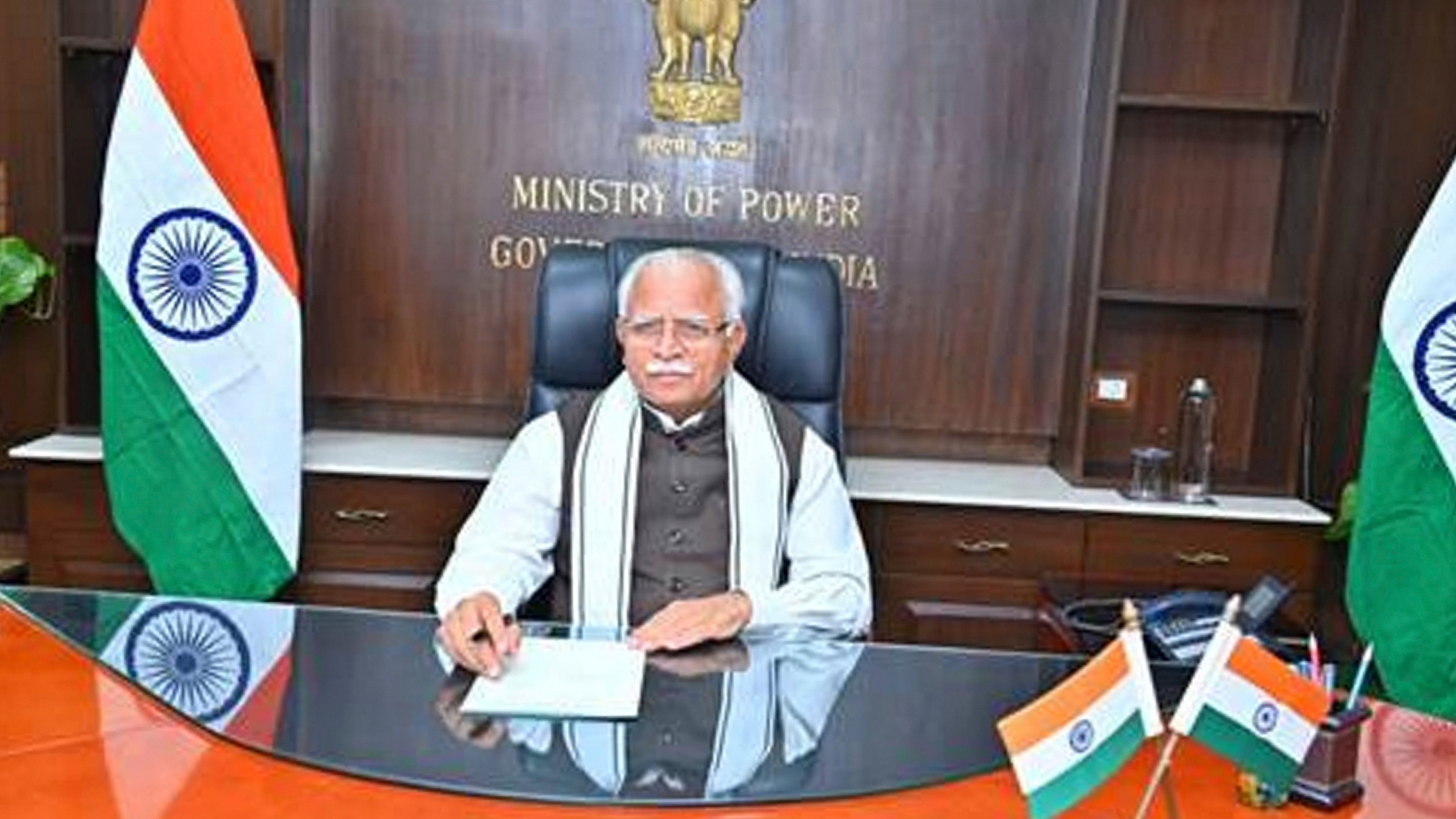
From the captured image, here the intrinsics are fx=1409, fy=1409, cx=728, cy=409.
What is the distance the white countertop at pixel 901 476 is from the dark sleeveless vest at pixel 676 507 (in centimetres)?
75

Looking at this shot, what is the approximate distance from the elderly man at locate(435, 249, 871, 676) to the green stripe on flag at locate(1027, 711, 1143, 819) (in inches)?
40.5

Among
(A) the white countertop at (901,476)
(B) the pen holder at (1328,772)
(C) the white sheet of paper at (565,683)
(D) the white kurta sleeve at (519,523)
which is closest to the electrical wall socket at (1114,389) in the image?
(A) the white countertop at (901,476)

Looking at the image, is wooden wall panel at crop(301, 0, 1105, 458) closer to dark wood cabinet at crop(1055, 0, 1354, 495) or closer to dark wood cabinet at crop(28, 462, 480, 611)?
dark wood cabinet at crop(1055, 0, 1354, 495)

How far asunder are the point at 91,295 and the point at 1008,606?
85.2 inches

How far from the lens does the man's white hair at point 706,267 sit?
219cm

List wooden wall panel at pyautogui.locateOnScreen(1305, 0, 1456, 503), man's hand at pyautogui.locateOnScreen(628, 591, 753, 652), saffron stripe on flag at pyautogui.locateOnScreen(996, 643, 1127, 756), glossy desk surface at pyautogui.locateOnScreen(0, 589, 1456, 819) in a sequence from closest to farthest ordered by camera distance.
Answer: saffron stripe on flag at pyautogui.locateOnScreen(996, 643, 1127, 756) < glossy desk surface at pyautogui.locateOnScreen(0, 589, 1456, 819) < man's hand at pyautogui.locateOnScreen(628, 591, 753, 652) < wooden wall panel at pyautogui.locateOnScreen(1305, 0, 1456, 503)

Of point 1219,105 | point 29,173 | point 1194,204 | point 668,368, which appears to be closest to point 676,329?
point 668,368

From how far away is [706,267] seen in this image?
2182 mm

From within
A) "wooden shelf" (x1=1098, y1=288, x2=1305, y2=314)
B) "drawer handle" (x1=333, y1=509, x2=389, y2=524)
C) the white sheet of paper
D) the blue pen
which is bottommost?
"drawer handle" (x1=333, y1=509, x2=389, y2=524)

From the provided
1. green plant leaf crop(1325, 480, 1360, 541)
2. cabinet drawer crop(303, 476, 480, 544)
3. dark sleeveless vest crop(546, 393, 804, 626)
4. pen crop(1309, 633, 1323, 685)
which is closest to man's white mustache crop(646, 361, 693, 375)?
dark sleeveless vest crop(546, 393, 804, 626)

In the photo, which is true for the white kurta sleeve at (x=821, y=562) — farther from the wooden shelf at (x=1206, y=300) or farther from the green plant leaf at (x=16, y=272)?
the green plant leaf at (x=16, y=272)

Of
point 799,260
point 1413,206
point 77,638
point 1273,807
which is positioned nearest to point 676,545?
point 799,260

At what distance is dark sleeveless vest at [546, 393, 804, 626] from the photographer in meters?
2.22

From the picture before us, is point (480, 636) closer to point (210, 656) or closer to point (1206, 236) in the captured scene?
point (210, 656)
